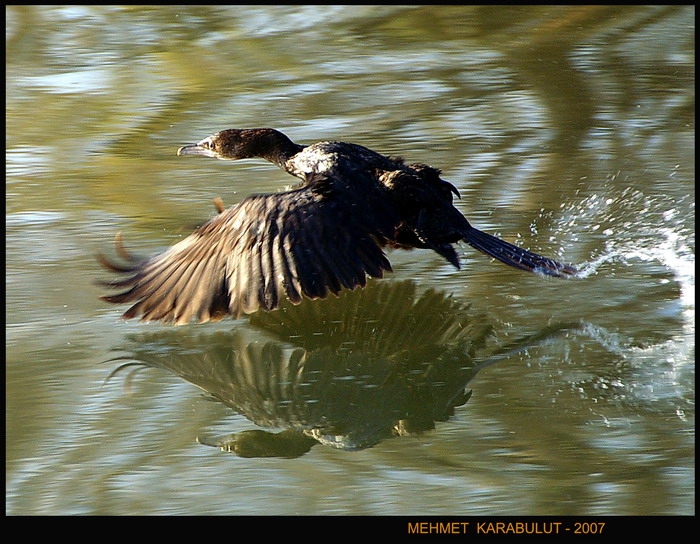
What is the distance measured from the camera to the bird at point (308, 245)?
14.8 ft

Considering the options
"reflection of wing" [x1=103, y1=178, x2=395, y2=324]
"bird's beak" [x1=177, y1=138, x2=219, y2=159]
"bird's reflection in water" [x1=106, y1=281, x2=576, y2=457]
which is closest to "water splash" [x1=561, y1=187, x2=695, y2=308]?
"bird's reflection in water" [x1=106, y1=281, x2=576, y2=457]

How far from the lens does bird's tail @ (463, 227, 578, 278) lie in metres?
4.90

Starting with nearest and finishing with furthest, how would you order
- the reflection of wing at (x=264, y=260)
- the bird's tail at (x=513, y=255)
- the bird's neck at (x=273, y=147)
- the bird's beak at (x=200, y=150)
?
the reflection of wing at (x=264, y=260) < the bird's tail at (x=513, y=255) < the bird's neck at (x=273, y=147) < the bird's beak at (x=200, y=150)

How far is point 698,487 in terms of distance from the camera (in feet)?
11.7

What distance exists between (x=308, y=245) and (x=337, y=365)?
0.54 metres

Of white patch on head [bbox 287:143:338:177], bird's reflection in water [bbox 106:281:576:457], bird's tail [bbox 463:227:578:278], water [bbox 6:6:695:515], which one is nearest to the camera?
water [bbox 6:6:695:515]

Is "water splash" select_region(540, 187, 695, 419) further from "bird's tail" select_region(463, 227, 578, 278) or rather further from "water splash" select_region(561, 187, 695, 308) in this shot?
"bird's tail" select_region(463, 227, 578, 278)

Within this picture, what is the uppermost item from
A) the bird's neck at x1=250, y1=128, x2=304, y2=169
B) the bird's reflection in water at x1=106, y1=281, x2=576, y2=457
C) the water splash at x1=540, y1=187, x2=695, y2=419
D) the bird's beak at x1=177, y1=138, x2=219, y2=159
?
the bird's neck at x1=250, y1=128, x2=304, y2=169

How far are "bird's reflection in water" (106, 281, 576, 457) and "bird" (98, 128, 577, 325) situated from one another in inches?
8.0

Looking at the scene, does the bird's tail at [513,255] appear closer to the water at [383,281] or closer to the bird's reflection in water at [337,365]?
the water at [383,281]

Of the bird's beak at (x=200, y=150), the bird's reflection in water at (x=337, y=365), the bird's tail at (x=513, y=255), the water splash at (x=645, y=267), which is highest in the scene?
the bird's beak at (x=200, y=150)

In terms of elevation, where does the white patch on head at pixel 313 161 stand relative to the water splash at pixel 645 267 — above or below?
above

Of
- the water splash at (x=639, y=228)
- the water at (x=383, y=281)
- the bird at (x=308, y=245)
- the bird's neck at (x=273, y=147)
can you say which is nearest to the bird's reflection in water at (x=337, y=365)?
the water at (x=383, y=281)

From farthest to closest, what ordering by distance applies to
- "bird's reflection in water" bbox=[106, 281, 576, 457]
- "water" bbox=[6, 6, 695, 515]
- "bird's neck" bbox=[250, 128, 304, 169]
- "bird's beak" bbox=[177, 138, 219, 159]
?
"bird's beak" bbox=[177, 138, 219, 159]
"bird's neck" bbox=[250, 128, 304, 169]
"bird's reflection in water" bbox=[106, 281, 576, 457]
"water" bbox=[6, 6, 695, 515]
